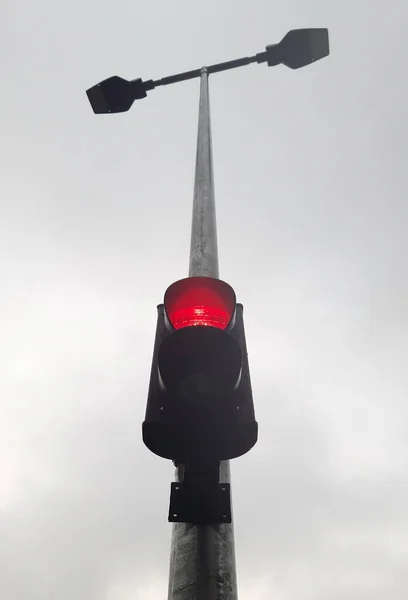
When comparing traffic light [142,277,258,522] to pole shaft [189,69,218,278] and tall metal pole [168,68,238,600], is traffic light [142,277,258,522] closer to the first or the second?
tall metal pole [168,68,238,600]

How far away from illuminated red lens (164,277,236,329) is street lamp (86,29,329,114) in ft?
13.2

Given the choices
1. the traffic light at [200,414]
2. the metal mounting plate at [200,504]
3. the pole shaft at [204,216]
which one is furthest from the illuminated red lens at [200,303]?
the metal mounting plate at [200,504]

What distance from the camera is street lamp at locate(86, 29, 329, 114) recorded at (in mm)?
5711

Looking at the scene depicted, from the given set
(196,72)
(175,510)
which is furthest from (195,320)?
(196,72)

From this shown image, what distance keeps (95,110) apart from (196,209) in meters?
2.76

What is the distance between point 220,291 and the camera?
263 cm

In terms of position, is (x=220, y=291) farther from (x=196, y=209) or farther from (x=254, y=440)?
(x=196, y=209)

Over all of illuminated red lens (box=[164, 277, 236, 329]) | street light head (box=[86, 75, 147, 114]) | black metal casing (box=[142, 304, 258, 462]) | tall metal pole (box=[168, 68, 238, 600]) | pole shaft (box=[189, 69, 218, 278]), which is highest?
street light head (box=[86, 75, 147, 114])

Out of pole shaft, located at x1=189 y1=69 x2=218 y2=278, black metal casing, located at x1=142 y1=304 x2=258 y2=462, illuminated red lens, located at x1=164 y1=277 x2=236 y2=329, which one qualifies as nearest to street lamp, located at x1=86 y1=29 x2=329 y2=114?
pole shaft, located at x1=189 y1=69 x2=218 y2=278

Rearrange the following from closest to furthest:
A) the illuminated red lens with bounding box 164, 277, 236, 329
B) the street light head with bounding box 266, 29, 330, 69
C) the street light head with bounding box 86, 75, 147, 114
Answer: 1. the illuminated red lens with bounding box 164, 277, 236, 329
2. the street light head with bounding box 266, 29, 330, 69
3. the street light head with bounding box 86, 75, 147, 114

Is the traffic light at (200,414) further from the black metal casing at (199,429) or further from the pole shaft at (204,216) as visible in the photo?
the pole shaft at (204,216)

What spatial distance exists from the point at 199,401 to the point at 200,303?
1.94 ft

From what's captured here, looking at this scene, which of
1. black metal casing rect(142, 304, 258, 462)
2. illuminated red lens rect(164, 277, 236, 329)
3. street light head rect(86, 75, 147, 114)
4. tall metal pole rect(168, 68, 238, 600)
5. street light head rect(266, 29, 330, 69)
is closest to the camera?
tall metal pole rect(168, 68, 238, 600)

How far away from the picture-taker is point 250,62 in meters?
5.94
